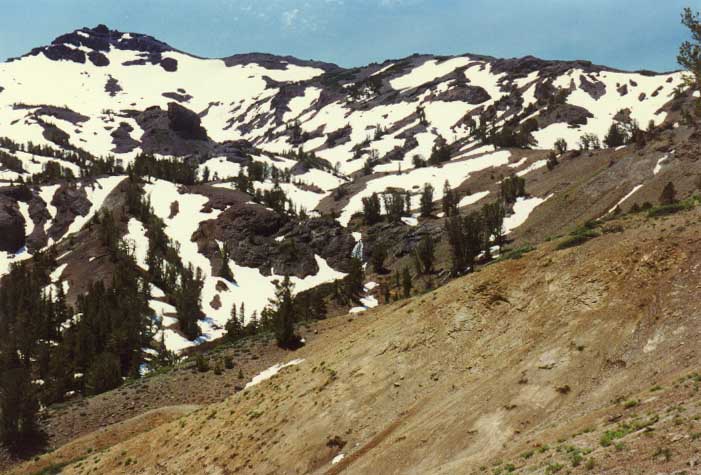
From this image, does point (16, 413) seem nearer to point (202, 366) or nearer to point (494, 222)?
point (202, 366)

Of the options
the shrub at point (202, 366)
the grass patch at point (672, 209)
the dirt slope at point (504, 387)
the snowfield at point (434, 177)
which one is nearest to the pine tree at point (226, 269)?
the snowfield at point (434, 177)

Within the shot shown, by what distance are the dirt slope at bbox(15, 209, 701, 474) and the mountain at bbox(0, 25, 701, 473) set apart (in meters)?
0.13

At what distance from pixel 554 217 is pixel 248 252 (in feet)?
221

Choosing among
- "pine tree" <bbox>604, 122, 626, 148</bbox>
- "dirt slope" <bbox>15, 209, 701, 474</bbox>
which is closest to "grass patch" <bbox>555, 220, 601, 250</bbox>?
"dirt slope" <bbox>15, 209, 701, 474</bbox>

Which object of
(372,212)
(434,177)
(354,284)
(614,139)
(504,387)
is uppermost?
(434,177)

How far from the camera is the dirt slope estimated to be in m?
13.9

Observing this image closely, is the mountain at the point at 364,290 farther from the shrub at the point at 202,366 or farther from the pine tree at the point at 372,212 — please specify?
the shrub at the point at 202,366

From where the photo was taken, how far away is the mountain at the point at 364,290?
A: 20141 mm

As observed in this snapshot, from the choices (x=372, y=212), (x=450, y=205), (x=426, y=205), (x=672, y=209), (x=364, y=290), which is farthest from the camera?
(x=372, y=212)

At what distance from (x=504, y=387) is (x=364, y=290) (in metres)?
70.4

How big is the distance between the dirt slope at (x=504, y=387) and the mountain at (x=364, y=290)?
0.42ft

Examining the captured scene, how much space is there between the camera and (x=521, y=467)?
42.4 ft

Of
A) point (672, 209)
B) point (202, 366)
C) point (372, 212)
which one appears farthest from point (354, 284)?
point (672, 209)

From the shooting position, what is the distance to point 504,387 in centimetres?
1956
